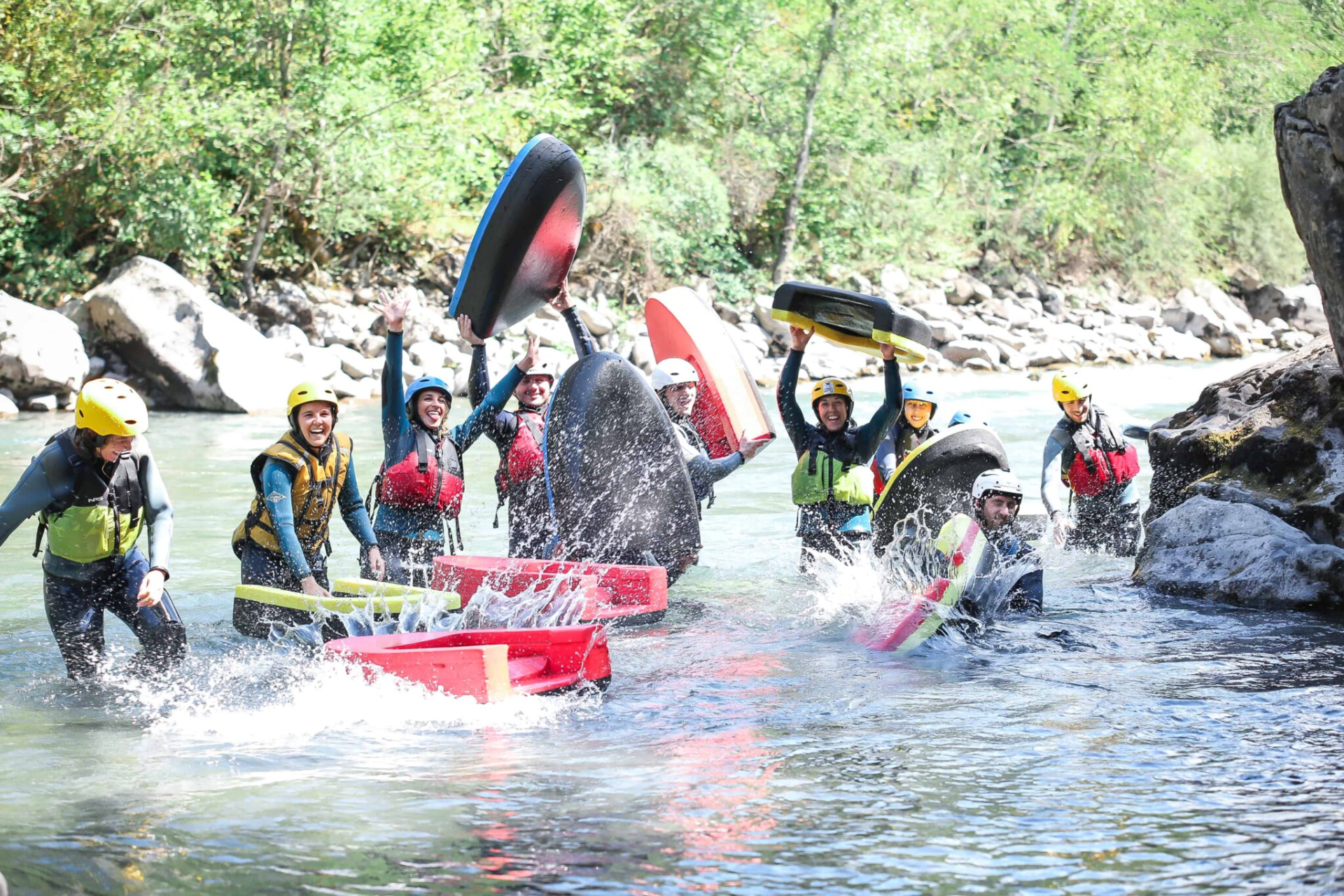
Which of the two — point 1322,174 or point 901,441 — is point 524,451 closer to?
point 901,441

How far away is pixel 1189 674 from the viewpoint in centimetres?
575

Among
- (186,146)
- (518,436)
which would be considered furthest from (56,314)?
(518,436)

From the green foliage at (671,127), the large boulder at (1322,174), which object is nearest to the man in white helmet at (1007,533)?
the large boulder at (1322,174)

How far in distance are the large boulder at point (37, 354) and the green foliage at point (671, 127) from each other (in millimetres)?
2426

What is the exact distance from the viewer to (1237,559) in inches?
283

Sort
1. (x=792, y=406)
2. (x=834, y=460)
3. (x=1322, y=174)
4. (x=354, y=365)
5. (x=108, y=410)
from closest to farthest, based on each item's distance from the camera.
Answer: (x=108, y=410), (x=1322, y=174), (x=834, y=460), (x=792, y=406), (x=354, y=365)

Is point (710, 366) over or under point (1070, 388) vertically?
over

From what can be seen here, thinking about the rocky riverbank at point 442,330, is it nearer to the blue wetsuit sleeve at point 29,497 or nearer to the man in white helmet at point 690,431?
the man in white helmet at point 690,431

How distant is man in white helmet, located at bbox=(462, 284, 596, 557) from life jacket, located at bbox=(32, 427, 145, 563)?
1994 millimetres

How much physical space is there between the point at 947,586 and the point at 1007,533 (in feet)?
1.80

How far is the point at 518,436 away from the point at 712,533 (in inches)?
139

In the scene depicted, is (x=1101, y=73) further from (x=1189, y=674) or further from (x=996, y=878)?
(x=996, y=878)

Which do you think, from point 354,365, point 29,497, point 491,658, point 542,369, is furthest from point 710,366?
point 354,365

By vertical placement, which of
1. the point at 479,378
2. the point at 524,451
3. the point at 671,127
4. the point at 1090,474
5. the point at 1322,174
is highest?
the point at 671,127
